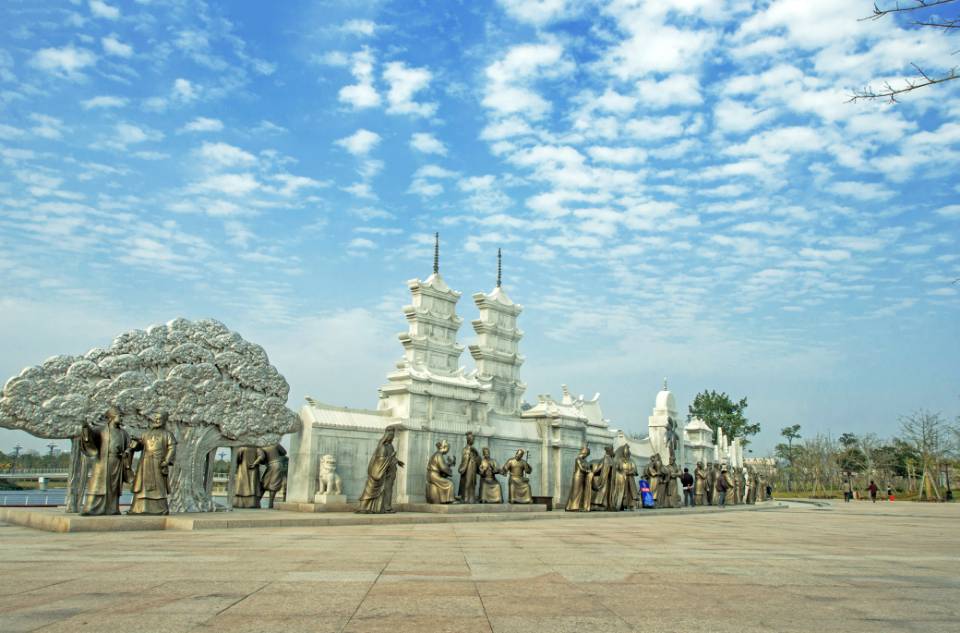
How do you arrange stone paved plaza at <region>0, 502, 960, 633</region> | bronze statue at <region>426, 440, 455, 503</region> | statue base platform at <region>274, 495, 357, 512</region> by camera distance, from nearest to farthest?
1. stone paved plaza at <region>0, 502, 960, 633</region>
2. statue base platform at <region>274, 495, 357, 512</region>
3. bronze statue at <region>426, 440, 455, 503</region>

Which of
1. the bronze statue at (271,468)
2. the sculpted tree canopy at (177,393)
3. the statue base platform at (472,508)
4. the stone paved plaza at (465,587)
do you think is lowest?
the statue base platform at (472,508)

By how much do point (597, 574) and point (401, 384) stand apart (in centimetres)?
1700

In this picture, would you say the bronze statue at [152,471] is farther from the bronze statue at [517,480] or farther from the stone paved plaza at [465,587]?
the bronze statue at [517,480]

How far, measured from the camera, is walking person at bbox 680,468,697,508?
97.0 feet

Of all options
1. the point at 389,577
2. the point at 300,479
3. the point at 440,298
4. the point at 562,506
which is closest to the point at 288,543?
the point at 389,577

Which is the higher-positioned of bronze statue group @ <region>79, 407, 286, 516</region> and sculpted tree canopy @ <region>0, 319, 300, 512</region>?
sculpted tree canopy @ <region>0, 319, 300, 512</region>

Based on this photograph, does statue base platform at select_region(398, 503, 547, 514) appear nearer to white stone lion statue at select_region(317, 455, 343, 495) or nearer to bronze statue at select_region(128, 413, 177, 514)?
white stone lion statue at select_region(317, 455, 343, 495)

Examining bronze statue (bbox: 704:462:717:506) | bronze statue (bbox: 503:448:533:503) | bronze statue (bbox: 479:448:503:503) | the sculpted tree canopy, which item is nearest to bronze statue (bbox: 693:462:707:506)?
bronze statue (bbox: 704:462:717:506)

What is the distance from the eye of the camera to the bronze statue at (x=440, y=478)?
20281 millimetres

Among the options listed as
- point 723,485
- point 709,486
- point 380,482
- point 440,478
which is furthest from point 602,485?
point 709,486

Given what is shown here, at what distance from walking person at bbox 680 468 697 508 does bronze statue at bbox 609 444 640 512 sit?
19.1 ft

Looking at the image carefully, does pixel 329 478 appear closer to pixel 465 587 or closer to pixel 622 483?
pixel 622 483

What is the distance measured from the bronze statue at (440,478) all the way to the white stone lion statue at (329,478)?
2527 millimetres

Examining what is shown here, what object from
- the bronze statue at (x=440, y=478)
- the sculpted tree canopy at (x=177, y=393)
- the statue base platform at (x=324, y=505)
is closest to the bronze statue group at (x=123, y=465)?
the sculpted tree canopy at (x=177, y=393)
